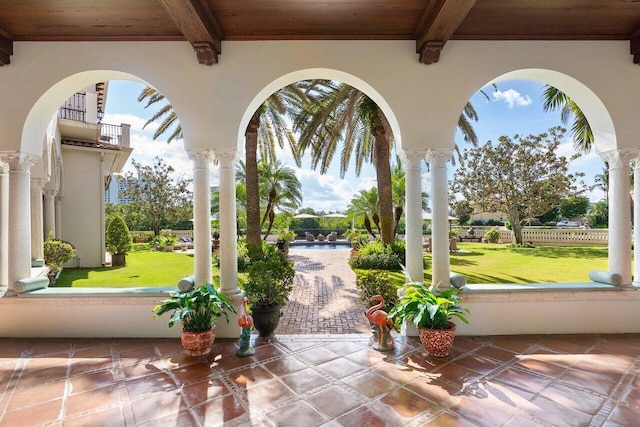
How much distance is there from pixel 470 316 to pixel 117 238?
13.7 m

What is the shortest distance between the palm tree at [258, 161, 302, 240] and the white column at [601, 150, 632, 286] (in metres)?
16.5

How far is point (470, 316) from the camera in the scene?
498 centimetres

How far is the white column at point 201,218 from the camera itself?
5078 millimetres

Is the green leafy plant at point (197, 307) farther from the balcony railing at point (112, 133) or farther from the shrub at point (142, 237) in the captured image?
the shrub at point (142, 237)

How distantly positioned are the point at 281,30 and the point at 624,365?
667 centimetres

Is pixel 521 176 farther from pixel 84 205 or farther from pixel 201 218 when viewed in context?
pixel 84 205

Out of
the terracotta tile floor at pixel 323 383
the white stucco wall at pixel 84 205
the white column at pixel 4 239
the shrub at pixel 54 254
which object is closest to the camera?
the terracotta tile floor at pixel 323 383

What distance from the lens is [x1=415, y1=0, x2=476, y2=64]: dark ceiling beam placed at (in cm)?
388

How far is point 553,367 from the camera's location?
3955 mm

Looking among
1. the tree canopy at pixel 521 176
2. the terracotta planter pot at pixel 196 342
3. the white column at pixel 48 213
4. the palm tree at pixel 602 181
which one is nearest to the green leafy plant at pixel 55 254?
the white column at pixel 48 213

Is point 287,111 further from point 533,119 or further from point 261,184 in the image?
point 533,119

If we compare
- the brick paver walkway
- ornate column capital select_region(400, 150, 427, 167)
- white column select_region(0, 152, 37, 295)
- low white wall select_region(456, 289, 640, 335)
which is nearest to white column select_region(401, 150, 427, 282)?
ornate column capital select_region(400, 150, 427, 167)

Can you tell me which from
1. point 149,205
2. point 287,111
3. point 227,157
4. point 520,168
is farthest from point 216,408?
point 149,205

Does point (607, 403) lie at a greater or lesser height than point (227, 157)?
lesser
